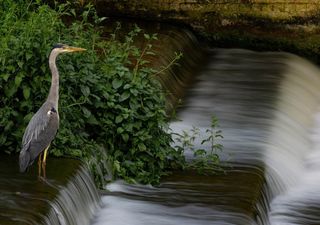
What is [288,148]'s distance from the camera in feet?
32.1

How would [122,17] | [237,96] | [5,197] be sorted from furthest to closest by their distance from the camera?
[122,17] < [237,96] < [5,197]

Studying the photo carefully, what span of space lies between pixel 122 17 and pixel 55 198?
6.87 m

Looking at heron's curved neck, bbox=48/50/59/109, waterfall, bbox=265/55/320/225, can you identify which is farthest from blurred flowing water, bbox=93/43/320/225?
heron's curved neck, bbox=48/50/59/109

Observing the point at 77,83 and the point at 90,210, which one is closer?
the point at 90,210

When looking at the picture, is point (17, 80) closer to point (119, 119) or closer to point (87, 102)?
point (87, 102)

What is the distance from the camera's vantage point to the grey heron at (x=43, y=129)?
723cm

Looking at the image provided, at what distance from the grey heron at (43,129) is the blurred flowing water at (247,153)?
67cm

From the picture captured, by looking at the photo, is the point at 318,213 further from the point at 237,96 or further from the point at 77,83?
the point at 237,96

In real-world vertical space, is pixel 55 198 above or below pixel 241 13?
below

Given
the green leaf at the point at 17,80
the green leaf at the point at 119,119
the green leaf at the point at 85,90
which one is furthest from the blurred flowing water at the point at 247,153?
the green leaf at the point at 17,80

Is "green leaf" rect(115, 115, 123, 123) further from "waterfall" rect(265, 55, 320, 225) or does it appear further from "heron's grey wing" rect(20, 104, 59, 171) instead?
"waterfall" rect(265, 55, 320, 225)

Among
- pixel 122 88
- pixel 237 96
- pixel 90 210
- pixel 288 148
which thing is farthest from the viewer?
pixel 237 96

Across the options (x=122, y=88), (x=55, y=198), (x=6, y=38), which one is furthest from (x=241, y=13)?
(x=55, y=198)

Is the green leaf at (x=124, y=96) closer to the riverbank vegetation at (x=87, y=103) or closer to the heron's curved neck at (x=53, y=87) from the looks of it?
the riverbank vegetation at (x=87, y=103)
